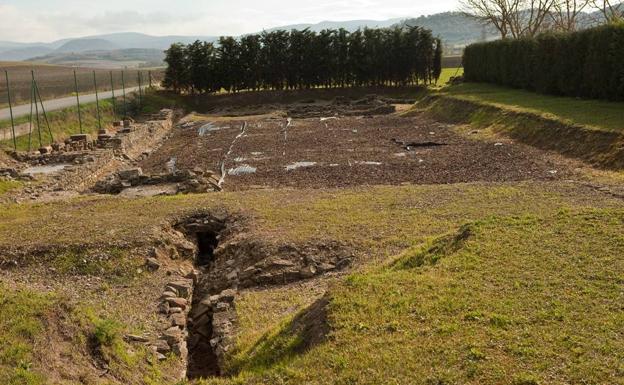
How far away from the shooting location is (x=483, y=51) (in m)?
42.5

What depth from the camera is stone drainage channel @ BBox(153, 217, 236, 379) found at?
28.6 feet

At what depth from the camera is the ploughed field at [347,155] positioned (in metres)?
18.5

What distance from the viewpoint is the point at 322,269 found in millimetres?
10703

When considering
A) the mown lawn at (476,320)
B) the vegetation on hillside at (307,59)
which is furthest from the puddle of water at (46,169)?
the vegetation on hillside at (307,59)

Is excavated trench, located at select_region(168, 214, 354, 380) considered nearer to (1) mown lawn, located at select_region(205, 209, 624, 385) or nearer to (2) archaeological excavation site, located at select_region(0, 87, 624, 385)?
(2) archaeological excavation site, located at select_region(0, 87, 624, 385)

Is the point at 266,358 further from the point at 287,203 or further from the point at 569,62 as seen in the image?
the point at 569,62

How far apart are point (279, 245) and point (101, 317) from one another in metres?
3.66

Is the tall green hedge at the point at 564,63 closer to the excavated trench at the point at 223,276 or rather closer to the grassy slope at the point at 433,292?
the grassy slope at the point at 433,292

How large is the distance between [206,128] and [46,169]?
43.8ft

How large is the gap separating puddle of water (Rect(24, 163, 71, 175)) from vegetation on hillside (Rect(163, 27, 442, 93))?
26.8 metres

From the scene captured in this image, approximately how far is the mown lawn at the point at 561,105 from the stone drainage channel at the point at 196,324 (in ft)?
50.2

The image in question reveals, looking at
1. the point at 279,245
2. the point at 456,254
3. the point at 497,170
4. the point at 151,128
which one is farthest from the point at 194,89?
the point at 456,254

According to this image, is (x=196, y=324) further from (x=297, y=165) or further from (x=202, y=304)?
(x=297, y=165)

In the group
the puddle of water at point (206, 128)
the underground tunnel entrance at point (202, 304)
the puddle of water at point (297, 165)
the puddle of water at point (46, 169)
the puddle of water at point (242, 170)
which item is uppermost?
the puddle of water at point (206, 128)
